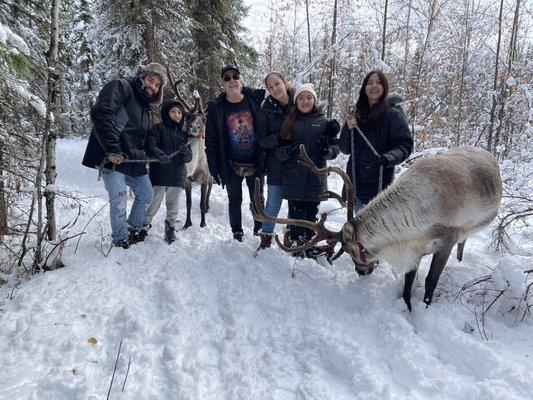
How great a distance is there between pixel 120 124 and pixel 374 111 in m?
2.83

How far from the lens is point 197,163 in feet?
21.1

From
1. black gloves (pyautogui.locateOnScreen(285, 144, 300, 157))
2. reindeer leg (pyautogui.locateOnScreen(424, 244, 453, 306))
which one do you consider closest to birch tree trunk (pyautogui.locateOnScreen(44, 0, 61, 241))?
black gloves (pyautogui.locateOnScreen(285, 144, 300, 157))

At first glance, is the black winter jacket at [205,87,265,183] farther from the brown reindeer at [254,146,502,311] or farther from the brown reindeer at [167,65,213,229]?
the brown reindeer at [254,146,502,311]

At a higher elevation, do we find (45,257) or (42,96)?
(42,96)

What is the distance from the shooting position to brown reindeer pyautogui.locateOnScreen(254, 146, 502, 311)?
136 inches

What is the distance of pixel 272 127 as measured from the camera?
445 cm

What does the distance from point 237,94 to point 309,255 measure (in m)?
2.16

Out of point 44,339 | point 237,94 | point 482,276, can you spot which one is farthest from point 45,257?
point 482,276

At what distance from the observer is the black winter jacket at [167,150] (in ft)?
16.5

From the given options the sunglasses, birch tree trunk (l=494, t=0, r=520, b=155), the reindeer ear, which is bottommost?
the reindeer ear

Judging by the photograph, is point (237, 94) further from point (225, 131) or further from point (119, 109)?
point (119, 109)

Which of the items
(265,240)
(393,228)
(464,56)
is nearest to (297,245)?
(265,240)

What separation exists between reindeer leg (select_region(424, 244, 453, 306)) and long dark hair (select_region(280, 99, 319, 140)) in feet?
6.52

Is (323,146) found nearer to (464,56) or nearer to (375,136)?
(375,136)
